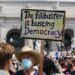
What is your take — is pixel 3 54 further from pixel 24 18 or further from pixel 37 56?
pixel 37 56

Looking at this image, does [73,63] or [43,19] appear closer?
[43,19]

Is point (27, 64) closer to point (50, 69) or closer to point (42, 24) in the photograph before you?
point (42, 24)

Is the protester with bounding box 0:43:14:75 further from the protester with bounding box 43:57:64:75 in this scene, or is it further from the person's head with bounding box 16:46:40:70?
the protester with bounding box 43:57:64:75

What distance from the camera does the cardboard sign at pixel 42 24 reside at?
6184 millimetres

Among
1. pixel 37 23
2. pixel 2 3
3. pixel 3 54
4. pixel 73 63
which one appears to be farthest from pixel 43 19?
pixel 2 3

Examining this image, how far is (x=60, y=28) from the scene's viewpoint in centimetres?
627

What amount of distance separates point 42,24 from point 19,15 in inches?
1703

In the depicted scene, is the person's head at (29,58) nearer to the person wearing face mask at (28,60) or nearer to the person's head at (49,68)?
the person wearing face mask at (28,60)

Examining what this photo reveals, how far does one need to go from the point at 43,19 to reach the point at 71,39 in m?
42.0

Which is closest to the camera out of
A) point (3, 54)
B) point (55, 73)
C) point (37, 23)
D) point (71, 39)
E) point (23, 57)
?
point (3, 54)

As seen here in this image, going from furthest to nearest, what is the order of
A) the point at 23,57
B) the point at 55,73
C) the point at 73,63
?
the point at 73,63
the point at 55,73
the point at 23,57

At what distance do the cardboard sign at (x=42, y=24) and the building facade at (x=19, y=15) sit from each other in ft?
135

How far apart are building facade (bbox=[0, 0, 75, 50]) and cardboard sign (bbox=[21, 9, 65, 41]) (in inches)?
1624

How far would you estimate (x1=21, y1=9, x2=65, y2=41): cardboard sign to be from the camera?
6.18 meters
